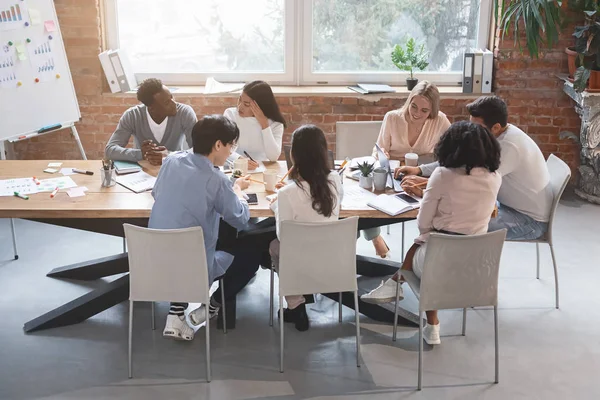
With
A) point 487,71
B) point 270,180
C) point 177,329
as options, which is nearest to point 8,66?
point 270,180

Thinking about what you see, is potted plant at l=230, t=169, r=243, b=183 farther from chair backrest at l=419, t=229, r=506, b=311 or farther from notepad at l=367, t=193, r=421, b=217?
chair backrest at l=419, t=229, r=506, b=311

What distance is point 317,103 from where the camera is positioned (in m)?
5.97

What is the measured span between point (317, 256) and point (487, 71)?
326 cm

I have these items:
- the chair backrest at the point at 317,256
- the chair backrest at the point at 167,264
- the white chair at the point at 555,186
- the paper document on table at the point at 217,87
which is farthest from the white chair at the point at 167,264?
the paper document on table at the point at 217,87

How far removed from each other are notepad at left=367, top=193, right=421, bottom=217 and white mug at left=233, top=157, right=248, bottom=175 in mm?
800

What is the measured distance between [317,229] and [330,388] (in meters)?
0.72

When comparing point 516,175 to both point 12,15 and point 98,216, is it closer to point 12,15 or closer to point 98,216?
point 98,216

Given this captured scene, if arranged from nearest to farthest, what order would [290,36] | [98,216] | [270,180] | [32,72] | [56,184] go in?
[98,216] < [270,180] < [56,184] < [32,72] < [290,36]

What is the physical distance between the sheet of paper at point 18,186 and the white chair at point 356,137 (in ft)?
6.44

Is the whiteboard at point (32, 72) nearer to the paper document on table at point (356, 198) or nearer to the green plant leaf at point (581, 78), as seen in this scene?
the paper document on table at point (356, 198)

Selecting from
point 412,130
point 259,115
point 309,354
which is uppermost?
point 259,115

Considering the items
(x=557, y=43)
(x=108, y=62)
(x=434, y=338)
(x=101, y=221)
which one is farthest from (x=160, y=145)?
(x=557, y=43)

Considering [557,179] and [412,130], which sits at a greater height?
[412,130]

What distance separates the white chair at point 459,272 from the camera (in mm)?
3158
